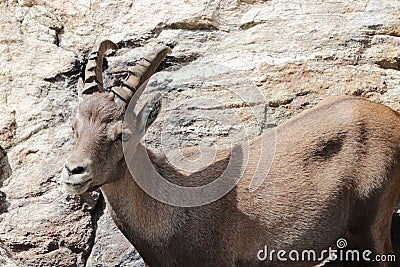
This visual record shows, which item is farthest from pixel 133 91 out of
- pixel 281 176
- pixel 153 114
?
pixel 281 176

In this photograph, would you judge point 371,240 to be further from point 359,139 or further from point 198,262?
point 198,262

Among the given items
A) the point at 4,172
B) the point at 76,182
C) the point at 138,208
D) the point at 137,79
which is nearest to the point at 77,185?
the point at 76,182

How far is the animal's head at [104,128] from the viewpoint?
6.11 meters

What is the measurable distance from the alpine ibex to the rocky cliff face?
1610mm

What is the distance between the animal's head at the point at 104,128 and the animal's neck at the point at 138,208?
17 cm

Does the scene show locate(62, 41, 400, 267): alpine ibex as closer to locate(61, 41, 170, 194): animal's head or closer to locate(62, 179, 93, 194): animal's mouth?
locate(61, 41, 170, 194): animal's head

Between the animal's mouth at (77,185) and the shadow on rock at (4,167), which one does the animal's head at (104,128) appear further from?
the shadow on rock at (4,167)

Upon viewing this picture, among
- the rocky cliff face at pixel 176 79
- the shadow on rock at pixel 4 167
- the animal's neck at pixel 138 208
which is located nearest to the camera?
the animal's neck at pixel 138 208

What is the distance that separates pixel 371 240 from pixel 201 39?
397 cm

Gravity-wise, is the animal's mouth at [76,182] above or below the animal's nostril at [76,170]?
below

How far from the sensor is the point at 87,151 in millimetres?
6156

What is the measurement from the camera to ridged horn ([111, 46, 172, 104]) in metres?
6.52

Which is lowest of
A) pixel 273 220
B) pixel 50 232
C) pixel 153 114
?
pixel 50 232

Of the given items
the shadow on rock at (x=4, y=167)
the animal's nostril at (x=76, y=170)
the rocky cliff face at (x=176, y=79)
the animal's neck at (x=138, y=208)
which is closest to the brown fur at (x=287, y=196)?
the animal's neck at (x=138, y=208)
